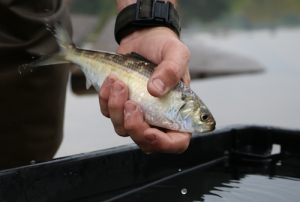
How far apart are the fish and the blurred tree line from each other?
23.7 metres

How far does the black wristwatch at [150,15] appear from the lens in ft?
6.35

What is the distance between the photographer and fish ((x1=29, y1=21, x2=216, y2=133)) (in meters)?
1.48

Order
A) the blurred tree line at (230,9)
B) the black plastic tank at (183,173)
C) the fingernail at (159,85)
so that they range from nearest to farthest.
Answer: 1. the fingernail at (159,85)
2. the black plastic tank at (183,173)
3. the blurred tree line at (230,9)

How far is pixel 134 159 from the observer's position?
1.97m

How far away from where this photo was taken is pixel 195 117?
1478 millimetres

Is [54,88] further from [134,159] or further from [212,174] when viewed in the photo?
[212,174]

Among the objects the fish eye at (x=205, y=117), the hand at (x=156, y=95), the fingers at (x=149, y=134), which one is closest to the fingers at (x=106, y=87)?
the hand at (x=156, y=95)

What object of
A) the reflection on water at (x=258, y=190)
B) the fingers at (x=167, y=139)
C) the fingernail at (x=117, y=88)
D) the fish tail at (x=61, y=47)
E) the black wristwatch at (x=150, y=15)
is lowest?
the reflection on water at (x=258, y=190)

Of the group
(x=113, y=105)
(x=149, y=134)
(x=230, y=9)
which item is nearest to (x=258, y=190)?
(x=149, y=134)

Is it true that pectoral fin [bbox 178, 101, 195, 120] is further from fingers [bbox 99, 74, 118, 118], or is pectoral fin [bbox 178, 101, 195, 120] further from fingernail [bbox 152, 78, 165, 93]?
fingers [bbox 99, 74, 118, 118]

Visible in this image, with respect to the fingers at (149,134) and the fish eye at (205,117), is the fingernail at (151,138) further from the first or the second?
the fish eye at (205,117)

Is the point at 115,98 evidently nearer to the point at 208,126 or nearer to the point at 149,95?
the point at 149,95

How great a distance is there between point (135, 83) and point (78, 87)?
476 centimetres

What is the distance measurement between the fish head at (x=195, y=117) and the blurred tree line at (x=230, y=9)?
24.0 meters
